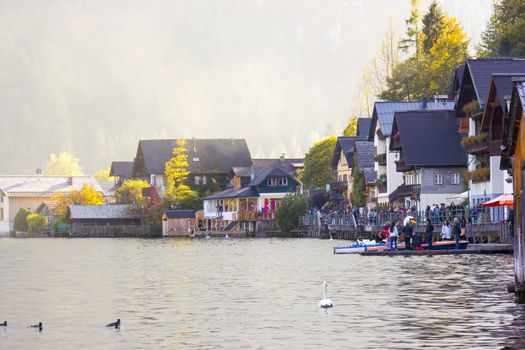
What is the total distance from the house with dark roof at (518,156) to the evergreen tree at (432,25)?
12386 centimetres

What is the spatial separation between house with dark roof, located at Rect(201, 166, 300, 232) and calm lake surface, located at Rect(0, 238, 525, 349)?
4370 inches

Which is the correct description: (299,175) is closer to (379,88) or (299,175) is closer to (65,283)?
(379,88)

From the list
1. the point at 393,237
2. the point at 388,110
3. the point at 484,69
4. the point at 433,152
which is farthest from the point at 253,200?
the point at 393,237

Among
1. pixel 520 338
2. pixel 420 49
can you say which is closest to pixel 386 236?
pixel 520 338

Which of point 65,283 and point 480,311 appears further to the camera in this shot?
point 65,283

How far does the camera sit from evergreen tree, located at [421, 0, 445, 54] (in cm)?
16462

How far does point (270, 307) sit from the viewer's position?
142 feet

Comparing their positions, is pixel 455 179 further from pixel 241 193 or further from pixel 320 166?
pixel 241 193

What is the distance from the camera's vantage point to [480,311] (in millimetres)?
39562

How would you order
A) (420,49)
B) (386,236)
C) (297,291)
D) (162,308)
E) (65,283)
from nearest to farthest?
1. (162,308)
2. (297,291)
3. (65,283)
4. (386,236)
5. (420,49)

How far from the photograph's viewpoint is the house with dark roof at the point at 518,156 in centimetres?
3847

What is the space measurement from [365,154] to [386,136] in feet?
42.3

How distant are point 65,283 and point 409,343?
28.7 meters

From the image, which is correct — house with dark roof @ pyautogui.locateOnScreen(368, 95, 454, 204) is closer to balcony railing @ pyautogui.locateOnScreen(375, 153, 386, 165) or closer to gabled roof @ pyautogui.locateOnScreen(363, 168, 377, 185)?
balcony railing @ pyautogui.locateOnScreen(375, 153, 386, 165)
